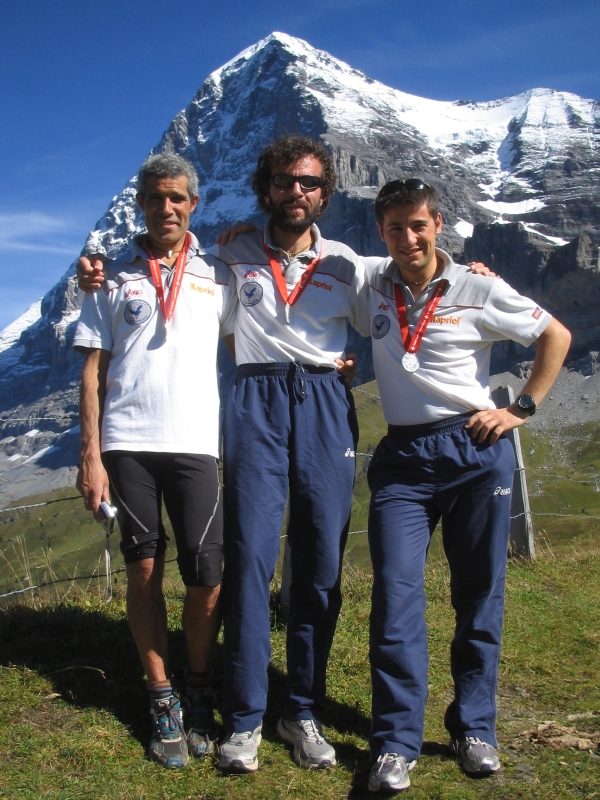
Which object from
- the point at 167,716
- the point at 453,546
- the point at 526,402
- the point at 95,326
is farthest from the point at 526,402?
the point at 167,716

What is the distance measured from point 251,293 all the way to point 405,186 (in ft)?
3.75

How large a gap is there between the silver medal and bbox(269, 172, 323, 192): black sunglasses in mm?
1253

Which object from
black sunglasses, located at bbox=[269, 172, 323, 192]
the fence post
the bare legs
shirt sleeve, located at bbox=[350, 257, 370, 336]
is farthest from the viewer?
the fence post

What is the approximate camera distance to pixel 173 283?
4.34 metres

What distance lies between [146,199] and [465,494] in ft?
8.75

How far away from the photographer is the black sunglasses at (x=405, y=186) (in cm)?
436

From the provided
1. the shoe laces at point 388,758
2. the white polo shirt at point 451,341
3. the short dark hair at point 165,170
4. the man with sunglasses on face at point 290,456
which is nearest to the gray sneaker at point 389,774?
the shoe laces at point 388,758

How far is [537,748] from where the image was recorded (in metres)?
4.26

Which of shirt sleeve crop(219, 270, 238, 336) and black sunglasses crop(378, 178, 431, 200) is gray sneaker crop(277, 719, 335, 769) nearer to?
shirt sleeve crop(219, 270, 238, 336)

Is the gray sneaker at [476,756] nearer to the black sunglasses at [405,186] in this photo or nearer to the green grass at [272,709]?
the green grass at [272,709]

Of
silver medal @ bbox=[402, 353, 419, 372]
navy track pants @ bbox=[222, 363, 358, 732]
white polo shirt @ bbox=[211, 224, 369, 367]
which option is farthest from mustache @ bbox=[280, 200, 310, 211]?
silver medal @ bbox=[402, 353, 419, 372]

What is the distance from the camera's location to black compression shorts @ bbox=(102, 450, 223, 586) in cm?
418

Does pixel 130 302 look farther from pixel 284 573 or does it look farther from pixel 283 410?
pixel 284 573

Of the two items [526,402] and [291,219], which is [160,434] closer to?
[291,219]
